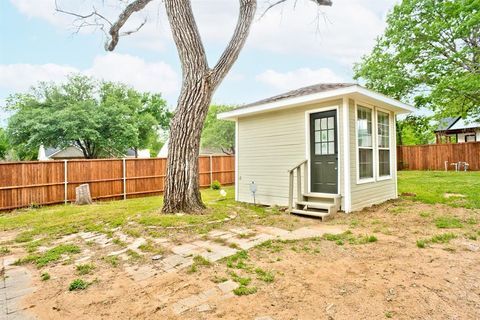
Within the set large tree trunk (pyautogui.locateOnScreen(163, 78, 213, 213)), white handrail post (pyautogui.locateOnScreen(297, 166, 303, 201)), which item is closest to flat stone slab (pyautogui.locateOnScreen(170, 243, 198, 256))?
large tree trunk (pyautogui.locateOnScreen(163, 78, 213, 213))

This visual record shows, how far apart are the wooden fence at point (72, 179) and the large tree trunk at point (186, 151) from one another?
16.6ft

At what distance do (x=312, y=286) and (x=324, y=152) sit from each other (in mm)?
3893

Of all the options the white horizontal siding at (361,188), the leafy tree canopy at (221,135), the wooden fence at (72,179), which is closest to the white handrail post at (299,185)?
the white horizontal siding at (361,188)

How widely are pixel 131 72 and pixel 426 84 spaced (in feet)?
61.1

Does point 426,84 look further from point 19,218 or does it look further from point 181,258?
point 19,218

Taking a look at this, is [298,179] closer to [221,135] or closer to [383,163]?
[383,163]

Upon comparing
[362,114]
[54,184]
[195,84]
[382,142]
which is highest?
[195,84]

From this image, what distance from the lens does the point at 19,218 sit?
19.6ft

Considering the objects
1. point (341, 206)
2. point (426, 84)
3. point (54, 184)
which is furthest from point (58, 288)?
point (426, 84)

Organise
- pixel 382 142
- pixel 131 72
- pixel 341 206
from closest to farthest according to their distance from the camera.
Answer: pixel 341 206 → pixel 382 142 → pixel 131 72

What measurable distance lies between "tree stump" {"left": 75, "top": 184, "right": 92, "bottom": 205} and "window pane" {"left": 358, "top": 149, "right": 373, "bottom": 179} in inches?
Result: 301

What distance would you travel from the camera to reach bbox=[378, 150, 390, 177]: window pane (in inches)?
256

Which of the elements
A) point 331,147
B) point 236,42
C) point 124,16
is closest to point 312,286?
point 331,147

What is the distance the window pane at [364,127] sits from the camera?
577cm
